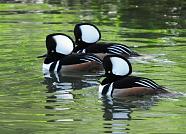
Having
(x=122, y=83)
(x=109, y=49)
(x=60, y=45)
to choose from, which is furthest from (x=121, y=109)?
(x=109, y=49)

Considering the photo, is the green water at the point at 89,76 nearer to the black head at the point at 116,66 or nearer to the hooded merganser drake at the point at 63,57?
the hooded merganser drake at the point at 63,57

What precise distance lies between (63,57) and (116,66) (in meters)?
3.26

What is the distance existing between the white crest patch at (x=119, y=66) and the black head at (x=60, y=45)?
2993mm

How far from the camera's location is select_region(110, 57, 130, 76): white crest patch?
12352 mm

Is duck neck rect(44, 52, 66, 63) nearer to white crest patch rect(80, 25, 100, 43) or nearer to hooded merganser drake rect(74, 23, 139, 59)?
hooded merganser drake rect(74, 23, 139, 59)

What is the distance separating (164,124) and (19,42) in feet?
27.7

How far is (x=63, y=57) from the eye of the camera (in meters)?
15.6

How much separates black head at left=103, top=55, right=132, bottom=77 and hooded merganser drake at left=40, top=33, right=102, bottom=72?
7.77 feet

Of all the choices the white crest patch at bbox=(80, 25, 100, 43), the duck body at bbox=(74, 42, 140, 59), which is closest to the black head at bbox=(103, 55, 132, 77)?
the duck body at bbox=(74, 42, 140, 59)

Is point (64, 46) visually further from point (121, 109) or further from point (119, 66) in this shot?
point (121, 109)

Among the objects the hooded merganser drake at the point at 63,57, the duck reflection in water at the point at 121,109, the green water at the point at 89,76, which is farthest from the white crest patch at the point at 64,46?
the duck reflection in water at the point at 121,109

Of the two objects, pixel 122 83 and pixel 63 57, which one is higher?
pixel 122 83

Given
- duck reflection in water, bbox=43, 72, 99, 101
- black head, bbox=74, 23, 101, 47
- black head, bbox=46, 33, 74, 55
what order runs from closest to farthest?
1. duck reflection in water, bbox=43, 72, 99, 101
2. black head, bbox=46, 33, 74, 55
3. black head, bbox=74, 23, 101, 47

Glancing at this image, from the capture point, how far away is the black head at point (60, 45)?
1532cm
